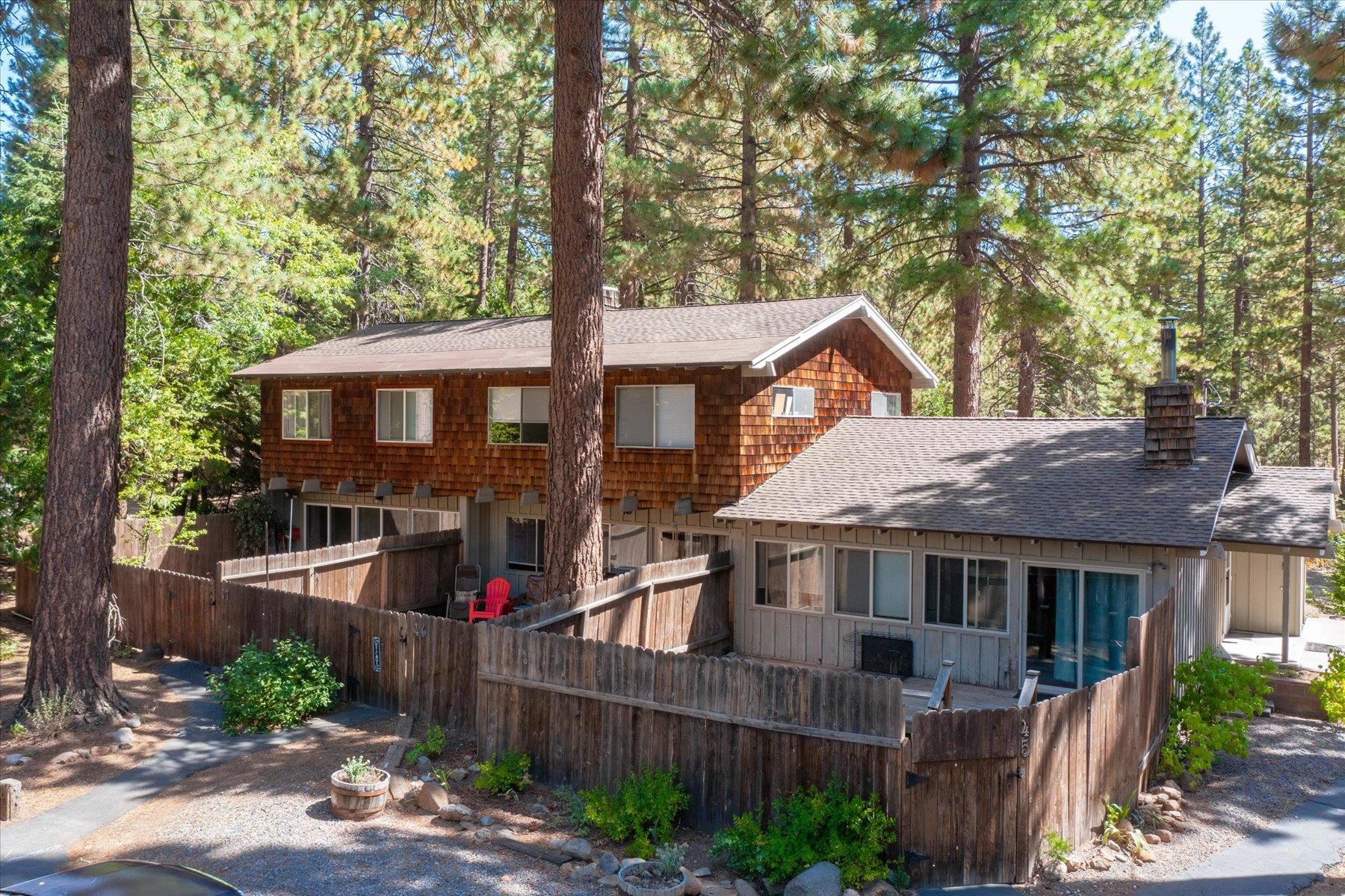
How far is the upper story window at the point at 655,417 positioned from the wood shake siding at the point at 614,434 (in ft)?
0.38

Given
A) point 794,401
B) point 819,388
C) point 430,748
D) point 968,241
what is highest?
point 968,241

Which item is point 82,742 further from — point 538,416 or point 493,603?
point 538,416

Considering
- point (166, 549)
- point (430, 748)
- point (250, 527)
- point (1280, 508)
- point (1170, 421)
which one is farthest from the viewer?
point (250, 527)

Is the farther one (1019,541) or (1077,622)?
(1019,541)

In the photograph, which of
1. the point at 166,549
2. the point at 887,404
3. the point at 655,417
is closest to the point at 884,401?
the point at 887,404

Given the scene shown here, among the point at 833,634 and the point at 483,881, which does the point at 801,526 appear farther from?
the point at 483,881

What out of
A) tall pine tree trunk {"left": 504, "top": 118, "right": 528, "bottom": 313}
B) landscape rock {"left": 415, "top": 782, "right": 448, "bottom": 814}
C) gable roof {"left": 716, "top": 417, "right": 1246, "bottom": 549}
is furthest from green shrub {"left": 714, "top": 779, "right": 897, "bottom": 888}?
tall pine tree trunk {"left": 504, "top": 118, "right": 528, "bottom": 313}

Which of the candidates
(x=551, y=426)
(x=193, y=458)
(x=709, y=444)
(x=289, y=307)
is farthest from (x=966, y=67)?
(x=193, y=458)

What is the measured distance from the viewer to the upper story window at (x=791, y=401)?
16.0 metres

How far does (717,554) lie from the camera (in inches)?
592

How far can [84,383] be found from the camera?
1072cm

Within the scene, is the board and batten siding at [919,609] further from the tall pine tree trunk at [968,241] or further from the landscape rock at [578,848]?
the tall pine tree trunk at [968,241]

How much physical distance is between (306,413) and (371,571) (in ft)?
19.1

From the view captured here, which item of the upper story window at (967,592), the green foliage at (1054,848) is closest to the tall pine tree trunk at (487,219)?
the upper story window at (967,592)
